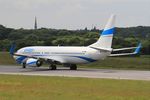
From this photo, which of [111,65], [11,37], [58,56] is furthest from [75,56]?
[11,37]

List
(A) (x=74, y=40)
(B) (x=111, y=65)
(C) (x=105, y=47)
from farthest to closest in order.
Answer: (A) (x=74, y=40)
(B) (x=111, y=65)
(C) (x=105, y=47)

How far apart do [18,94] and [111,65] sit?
49393 millimetres

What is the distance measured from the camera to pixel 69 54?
190ft

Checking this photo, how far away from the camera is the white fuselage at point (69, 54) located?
56094 millimetres

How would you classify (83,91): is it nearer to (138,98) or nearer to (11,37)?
(138,98)

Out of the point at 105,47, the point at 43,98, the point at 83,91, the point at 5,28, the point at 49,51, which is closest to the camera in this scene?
the point at 43,98

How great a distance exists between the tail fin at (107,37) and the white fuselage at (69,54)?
→ 2.43ft

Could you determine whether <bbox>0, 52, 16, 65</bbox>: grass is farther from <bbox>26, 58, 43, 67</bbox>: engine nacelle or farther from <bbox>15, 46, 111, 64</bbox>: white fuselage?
<bbox>26, 58, 43, 67</bbox>: engine nacelle

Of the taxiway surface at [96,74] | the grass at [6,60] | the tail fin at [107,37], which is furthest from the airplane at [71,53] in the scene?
the grass at [6,60]

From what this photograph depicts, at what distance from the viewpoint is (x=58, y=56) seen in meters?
59.2

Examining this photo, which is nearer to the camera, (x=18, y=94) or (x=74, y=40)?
(x=18, y=94)

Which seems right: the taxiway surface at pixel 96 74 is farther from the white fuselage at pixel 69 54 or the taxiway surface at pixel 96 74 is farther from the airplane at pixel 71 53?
the white fuselage at pixel 69 54

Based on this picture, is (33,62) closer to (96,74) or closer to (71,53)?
(71,53)

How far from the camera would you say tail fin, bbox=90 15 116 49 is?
182ft
